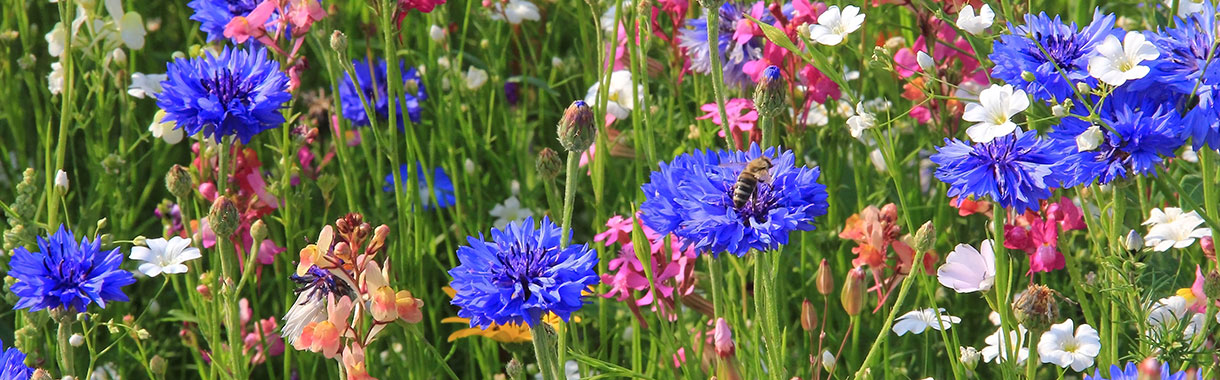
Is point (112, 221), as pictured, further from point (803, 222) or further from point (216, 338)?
point (803, 222)

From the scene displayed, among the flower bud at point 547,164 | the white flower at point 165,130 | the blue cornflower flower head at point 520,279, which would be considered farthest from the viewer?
the white flower at point 165,130

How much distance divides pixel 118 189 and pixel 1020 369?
3.32ft

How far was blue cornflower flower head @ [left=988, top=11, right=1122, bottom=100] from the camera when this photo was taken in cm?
89

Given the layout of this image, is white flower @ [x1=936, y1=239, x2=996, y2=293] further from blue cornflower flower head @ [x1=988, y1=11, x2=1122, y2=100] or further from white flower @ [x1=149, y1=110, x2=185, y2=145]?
white flower @ [x1=149, y1=110, x2=185, y2=145]

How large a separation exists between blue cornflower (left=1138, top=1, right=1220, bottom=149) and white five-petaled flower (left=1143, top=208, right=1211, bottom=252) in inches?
5.1

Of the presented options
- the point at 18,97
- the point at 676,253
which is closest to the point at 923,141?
the point at 676,253

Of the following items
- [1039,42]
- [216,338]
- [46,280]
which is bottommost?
[216,338]

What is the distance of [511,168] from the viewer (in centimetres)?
156

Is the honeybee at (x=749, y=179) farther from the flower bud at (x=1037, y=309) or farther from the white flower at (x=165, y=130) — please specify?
the white flower at (x=165, y=130)

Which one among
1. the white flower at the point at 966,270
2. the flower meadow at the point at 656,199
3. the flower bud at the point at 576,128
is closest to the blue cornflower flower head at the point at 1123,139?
the flower meadow at the point at 656,199

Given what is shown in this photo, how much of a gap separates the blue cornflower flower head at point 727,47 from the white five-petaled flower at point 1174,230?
43 centimetres

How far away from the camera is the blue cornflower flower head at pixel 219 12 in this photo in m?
1.26

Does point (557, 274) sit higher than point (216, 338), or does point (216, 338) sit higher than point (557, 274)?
point (557, 274)

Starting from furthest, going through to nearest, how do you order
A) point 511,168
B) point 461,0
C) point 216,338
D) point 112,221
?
point 461,0, point 511,168, point 112,221, point 216,338
